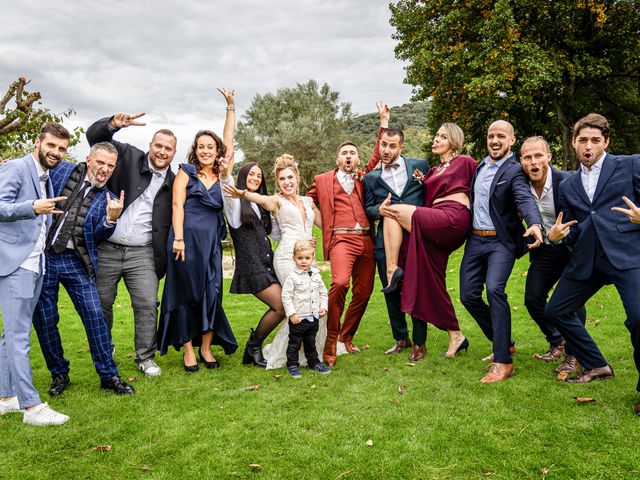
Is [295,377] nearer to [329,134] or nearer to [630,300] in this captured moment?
[630,300]

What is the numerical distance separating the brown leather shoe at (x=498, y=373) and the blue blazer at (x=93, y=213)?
4.46 metres

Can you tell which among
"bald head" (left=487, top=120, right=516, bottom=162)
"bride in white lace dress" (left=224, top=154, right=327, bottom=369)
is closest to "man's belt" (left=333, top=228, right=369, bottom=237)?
"bride in white lace dress" (left=224, top=154, right=327, bottom=369)

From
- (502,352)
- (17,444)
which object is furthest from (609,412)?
(17,444)

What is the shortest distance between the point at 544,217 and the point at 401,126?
5679 cm

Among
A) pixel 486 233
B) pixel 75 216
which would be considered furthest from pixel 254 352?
pixel 486 233

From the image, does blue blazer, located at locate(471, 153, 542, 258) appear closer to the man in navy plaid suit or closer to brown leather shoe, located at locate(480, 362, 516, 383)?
brown leather shoe, located at locate(480, 362, 516, 383)

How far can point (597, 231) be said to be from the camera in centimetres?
468

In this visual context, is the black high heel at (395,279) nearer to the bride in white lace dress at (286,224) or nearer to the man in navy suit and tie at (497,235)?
the man in navy suit and tie at (497,235)

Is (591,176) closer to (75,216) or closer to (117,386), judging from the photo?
(75,216)

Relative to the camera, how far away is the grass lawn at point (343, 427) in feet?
12.1

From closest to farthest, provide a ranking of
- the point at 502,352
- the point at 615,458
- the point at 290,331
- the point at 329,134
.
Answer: the point at 615,458
the point at 502,352
the point at 290,331
the point at 329,134

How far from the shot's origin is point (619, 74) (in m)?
18.7

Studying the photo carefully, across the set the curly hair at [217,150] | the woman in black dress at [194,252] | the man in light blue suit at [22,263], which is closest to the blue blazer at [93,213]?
the man in light blue suit at [22,263]

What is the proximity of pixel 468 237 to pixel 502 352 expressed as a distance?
1.45 meters
